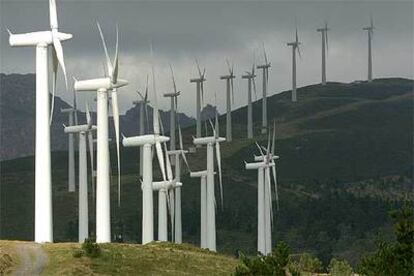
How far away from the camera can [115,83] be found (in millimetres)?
99688

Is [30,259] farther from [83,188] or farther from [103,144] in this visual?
[83,188]

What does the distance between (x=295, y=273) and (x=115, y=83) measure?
Answer: 4233 centimetres

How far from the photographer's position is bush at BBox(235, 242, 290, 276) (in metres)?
61.8

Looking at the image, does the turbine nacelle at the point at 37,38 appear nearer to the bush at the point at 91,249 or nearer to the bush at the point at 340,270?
the bush at the point at 91,249

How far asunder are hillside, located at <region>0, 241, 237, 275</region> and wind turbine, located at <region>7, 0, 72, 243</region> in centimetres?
226

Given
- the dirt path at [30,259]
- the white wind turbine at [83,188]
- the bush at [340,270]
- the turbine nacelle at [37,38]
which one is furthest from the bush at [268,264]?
the white wind turbine at [83,188]

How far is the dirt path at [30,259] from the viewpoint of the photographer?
78062mm

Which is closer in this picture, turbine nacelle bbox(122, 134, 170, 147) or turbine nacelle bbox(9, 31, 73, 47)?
turbine nacelle bbox(9, 31, 73, 47)

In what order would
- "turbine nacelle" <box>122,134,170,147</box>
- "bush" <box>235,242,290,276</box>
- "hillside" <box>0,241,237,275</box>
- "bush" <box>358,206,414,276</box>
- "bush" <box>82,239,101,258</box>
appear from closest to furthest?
"bush" <box>235,242,290,276</box>
"bush" <box>358,206,414,276</box>
"hillside" <box>0,241,237,275</box>
"bush" <box>82,239,101,258</box>
"turbine nacelle" <box>122,134,170,147</box>

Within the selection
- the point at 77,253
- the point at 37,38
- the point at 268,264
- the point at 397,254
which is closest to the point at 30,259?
the point at 77,253

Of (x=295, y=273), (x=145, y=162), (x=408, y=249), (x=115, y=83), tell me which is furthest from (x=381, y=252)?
(x=145, y=162)

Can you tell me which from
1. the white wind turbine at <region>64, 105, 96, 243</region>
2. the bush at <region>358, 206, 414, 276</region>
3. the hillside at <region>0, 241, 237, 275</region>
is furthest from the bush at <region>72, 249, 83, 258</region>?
the white wind turbine at <region>64, 105, 96, 243</region>

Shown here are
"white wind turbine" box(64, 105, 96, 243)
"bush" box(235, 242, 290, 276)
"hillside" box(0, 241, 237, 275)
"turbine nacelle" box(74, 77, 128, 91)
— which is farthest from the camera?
"white wind turbine" box(64, 105, 96, 243)

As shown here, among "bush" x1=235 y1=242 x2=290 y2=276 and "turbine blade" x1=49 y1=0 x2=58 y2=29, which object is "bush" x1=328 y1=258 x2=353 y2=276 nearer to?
"bush" x1=235 y1=242 x2=290 y2=276
